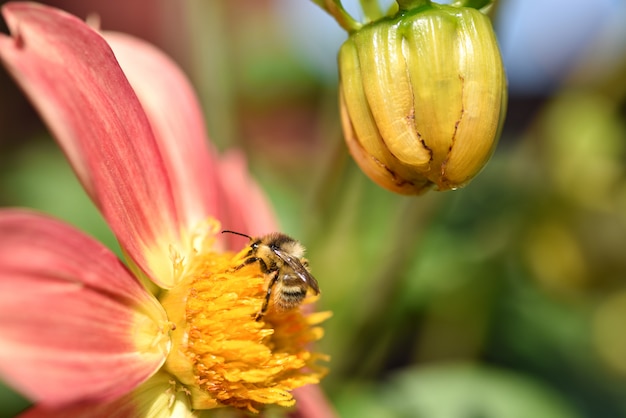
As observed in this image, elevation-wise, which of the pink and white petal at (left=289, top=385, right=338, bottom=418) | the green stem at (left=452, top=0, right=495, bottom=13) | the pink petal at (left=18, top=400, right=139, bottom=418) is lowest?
the pink and white petal at (left=289, top=385, right=338, bottom=418)

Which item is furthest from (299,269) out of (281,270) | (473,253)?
(473,253)

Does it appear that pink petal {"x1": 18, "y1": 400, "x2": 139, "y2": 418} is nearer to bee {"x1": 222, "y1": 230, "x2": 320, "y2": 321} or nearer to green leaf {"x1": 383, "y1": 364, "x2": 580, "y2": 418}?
bee {"x1": 222, "y1": 230, "x2": 320, "y2": 321}

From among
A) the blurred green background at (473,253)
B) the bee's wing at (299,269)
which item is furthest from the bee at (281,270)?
the blurred green background at (473,253)

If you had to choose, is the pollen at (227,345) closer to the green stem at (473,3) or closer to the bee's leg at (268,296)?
the bee's leg at (268,296)

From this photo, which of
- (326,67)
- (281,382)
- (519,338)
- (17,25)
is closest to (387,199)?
(519,338)

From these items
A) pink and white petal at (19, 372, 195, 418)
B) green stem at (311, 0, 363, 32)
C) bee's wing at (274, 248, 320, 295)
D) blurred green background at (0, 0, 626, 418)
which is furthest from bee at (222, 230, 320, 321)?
blurred green background at (0, 0, 626, 418)

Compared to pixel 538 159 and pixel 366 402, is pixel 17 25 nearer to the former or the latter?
pixel 366 402
